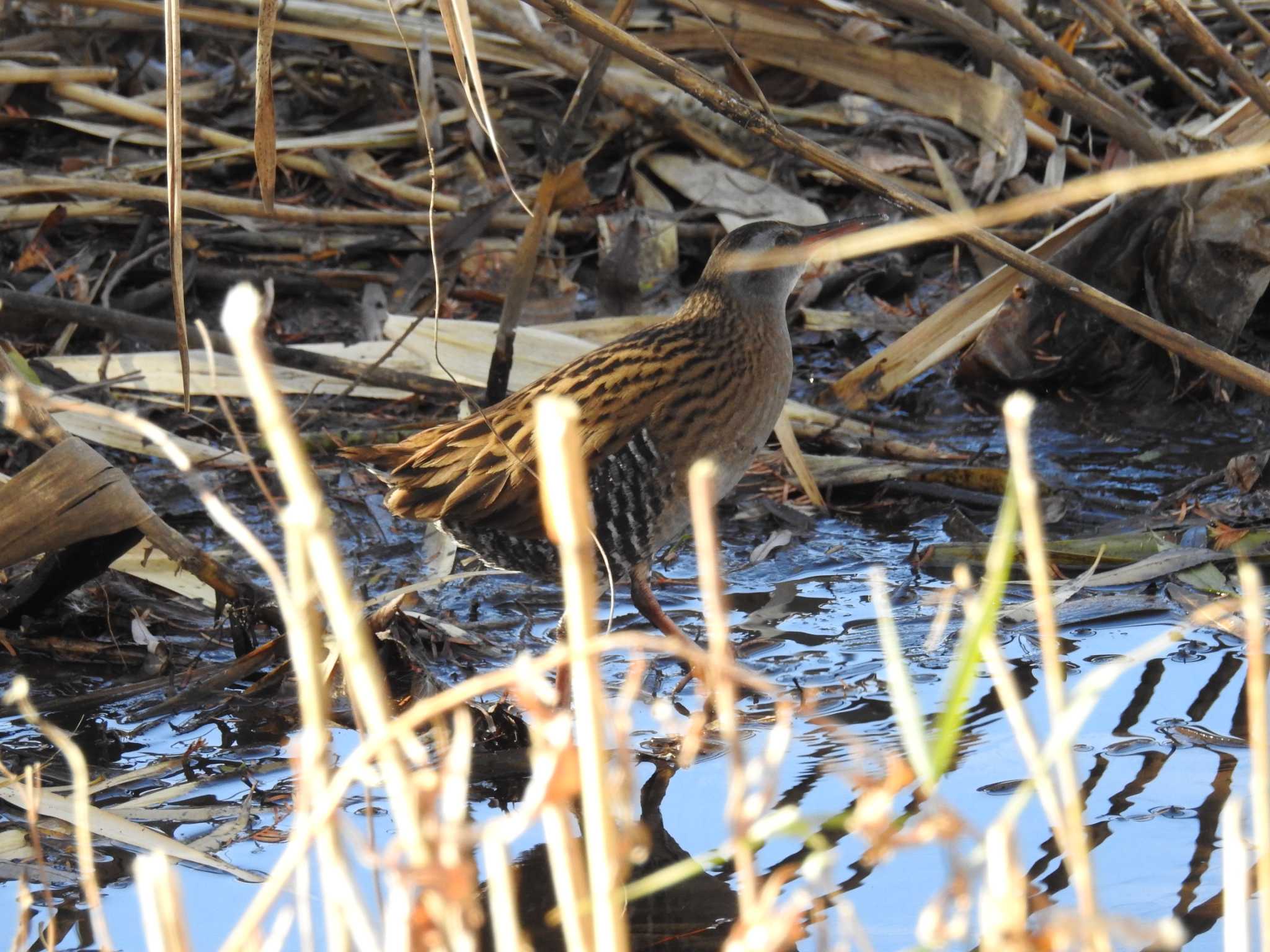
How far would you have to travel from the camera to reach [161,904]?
1189mm

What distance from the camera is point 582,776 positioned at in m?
1.23

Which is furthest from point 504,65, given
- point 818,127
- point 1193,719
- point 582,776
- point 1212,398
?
point 582,776

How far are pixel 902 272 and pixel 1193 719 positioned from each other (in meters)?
2.67

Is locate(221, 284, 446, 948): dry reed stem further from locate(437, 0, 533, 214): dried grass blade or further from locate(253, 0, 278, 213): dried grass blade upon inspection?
locate(253, 0, 278, 213): dried grass blade

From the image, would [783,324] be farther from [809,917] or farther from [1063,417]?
[809,917]

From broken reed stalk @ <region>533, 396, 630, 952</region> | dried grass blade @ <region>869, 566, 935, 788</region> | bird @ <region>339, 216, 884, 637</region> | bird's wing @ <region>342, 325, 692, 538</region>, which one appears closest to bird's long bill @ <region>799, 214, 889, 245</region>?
bird @ <region>339, 216, 884, 637</region>

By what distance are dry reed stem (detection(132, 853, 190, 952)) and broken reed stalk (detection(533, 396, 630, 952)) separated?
Answer: 0.32 m

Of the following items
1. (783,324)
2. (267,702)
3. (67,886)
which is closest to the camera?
(67,886)

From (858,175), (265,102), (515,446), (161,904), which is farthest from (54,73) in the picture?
(161,904)

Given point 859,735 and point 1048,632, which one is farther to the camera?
point 859,735

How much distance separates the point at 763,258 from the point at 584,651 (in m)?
2.67

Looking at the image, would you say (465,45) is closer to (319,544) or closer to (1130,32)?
(319,544)

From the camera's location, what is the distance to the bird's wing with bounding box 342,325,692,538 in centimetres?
343

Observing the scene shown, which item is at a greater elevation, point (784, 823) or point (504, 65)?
point (504, 65)
